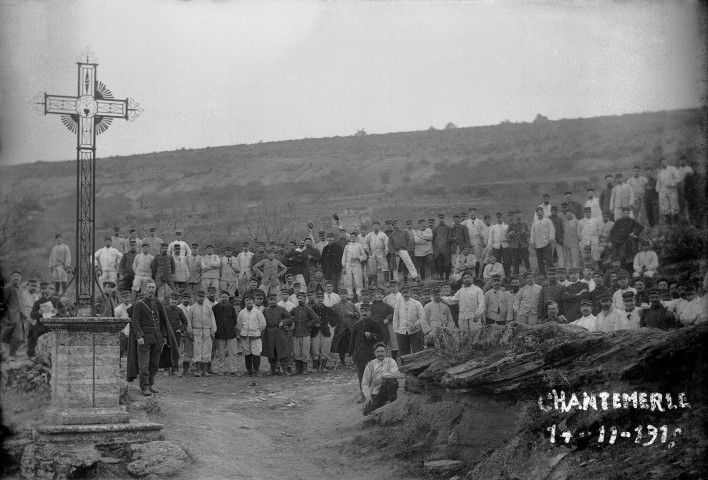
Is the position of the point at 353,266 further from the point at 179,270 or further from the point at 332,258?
the point at 179,270

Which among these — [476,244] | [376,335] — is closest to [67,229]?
[476,244]

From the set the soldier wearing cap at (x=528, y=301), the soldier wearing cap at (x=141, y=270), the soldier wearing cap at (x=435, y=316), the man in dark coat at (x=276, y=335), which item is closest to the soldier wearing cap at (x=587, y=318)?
the soldier wearing cap at (x=528, y=301)

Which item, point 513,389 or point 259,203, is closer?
point 513,389

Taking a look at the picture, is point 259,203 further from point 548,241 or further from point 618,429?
point 618,429

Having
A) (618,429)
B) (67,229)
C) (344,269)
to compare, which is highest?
(67,229)

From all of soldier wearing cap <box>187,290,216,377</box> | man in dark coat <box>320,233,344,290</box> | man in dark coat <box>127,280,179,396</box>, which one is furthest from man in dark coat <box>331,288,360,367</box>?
man in dark coat <box>127,280,179,396</box>

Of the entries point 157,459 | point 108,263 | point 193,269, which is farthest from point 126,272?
point 157,459

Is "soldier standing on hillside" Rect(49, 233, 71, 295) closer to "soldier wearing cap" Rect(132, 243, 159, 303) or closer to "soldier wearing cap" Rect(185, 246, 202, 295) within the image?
"soldier wearing cap" Rect(132, 243, 159, 303)
